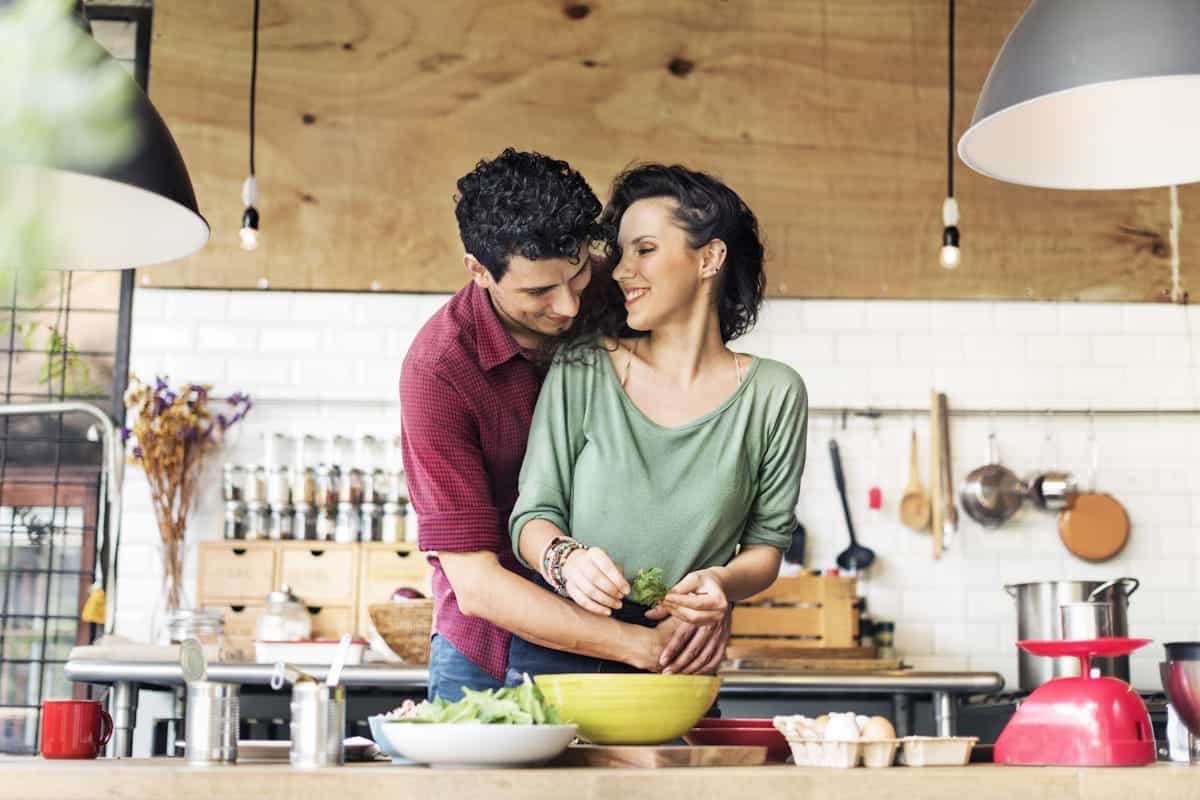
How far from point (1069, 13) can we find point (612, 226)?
816 mm

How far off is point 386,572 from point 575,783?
139 inches

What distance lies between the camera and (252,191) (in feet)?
16.0

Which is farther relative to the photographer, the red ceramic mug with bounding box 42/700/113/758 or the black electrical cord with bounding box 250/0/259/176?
the black electrical cord with bounding box 250/0/259/176

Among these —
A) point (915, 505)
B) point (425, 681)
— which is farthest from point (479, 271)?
point (915, 505)

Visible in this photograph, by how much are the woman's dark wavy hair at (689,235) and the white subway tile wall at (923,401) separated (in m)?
2.79

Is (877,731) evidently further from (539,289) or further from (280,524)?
(280,524)

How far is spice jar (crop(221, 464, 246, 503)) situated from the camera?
16.7ft

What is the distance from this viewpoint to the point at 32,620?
5340 millimetres

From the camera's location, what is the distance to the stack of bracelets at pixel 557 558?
2.16m

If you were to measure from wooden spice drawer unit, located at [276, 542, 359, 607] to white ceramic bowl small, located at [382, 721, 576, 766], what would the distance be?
339cm

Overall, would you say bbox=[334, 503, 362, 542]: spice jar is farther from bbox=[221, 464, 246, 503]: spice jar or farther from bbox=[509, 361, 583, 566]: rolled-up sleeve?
bbox=[509, 361, 583, 566]: rolled-up sleeve

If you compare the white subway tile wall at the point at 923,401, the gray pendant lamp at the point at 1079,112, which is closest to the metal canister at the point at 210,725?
the gray pendant lamp at the point at 1079,112

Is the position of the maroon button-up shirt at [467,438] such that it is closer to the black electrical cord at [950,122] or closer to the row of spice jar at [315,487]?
the row of spice jar at [315,487]

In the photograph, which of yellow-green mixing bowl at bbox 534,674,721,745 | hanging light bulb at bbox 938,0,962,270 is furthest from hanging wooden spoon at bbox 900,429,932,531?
yellow-green mixing bowl at bbox 534,674,721,745
